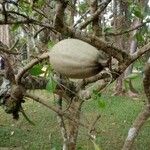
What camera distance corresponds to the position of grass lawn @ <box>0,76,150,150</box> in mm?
7426

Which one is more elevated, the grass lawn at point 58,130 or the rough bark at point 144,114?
the rough bark at point 144,114

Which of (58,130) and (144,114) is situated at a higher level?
(144,114)

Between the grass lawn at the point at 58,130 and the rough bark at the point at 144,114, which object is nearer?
the rough bark at the point at 144,114

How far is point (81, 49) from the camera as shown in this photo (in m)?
1.22

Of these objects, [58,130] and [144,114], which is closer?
[144,114]

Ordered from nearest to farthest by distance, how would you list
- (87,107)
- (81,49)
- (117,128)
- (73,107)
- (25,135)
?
(81,49) < (73,107) < (25,135) < (117,128) < (87,107)

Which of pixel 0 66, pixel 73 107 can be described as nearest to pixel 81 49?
pixel 0 66

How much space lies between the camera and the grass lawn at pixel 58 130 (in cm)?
743

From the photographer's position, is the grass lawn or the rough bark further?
the grass lawn

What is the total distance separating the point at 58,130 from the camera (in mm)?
8398

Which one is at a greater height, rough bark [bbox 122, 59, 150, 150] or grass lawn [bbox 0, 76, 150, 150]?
rough bark [bbox 122, 59, 150, 150]

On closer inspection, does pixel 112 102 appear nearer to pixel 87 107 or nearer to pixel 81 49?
pixel 87 107

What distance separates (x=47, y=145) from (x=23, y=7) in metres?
4.98

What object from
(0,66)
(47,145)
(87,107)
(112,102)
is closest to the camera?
(0,66)
